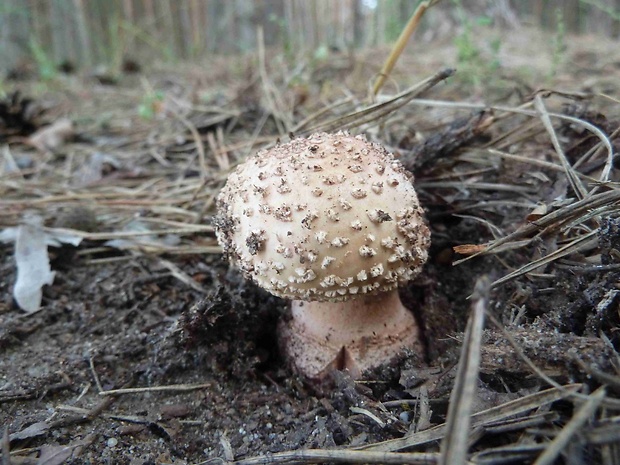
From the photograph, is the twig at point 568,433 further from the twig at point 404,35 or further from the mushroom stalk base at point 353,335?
the twig at point 404,35

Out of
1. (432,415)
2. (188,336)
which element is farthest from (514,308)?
(188,336)

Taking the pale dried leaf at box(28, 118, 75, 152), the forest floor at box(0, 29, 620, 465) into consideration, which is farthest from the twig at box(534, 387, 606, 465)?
the pale dried leaf at box(28, 118, 75, 152)

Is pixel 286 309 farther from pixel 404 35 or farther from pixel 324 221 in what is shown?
pixel 404 35

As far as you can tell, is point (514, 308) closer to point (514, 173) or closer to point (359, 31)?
point (514, 173)

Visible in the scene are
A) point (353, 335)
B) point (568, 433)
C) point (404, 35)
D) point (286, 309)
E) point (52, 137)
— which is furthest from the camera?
point (52, 137)

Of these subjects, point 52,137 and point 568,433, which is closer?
point 568,433

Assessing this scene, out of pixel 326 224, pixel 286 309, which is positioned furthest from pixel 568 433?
pixel 286 309

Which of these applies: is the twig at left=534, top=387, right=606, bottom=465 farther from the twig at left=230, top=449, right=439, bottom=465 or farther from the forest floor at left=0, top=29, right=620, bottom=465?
the twig at left=230, top=449, right=439, bottom=465

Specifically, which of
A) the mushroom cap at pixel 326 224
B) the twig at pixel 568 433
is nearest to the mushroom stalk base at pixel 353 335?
the mushroom cap at pixel 326 224
